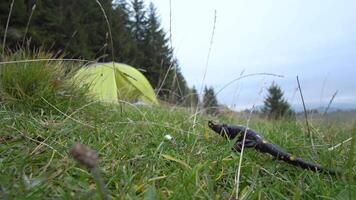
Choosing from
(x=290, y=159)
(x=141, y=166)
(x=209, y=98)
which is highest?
(x=209, y=98)

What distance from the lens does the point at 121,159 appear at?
1.61 m

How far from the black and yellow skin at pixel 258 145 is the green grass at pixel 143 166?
3 centimetres

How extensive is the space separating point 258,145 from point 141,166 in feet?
1.91

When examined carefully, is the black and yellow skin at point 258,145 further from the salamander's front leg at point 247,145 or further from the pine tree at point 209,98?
the pine tree at point 209,98

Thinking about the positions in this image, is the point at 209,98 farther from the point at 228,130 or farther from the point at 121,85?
the point at 121,85

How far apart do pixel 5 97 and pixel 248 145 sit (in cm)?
152

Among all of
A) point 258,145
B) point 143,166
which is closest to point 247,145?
point 258,145

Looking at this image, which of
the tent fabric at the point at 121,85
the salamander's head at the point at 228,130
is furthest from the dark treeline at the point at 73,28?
the salamander's head at the point at 228,130

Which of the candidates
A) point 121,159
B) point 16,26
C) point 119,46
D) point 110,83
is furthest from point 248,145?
point 119,46

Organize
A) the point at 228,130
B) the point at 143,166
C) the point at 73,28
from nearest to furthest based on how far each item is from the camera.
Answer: the point at 143,166, the point at 228,130, the point at 73,28

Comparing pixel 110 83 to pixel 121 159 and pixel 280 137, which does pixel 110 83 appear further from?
pixel 121 159

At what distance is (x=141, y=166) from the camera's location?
1564mm

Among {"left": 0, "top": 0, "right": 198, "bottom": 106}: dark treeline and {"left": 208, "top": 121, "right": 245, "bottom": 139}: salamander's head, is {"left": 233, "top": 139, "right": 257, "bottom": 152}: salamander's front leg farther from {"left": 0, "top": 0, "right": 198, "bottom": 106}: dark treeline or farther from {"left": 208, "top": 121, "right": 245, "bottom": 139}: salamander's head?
{"left": 0, "top": 0, "right": 198, "bottom": 106}: dark treeline

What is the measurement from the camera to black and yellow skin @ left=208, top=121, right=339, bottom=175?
1.72m
